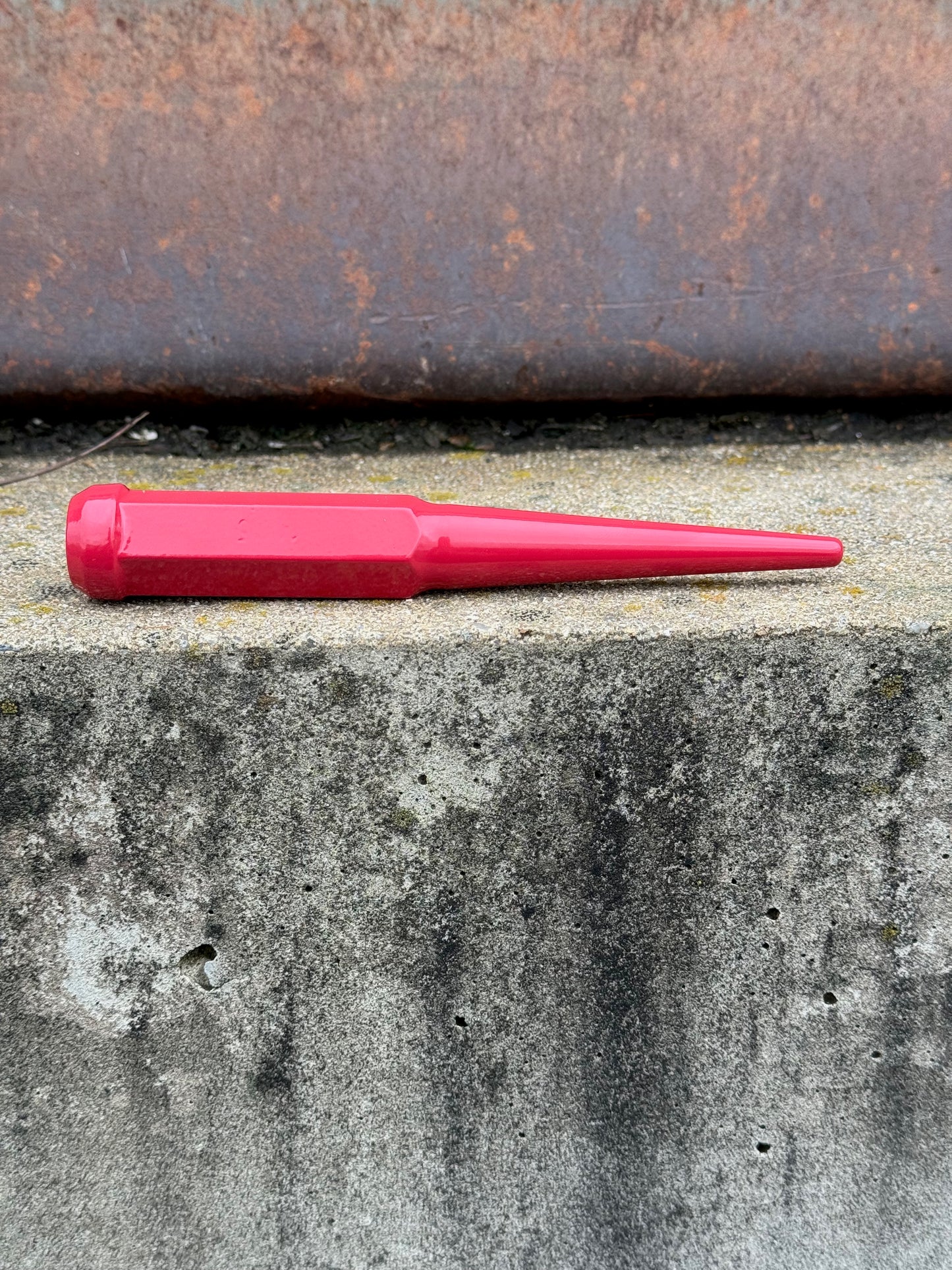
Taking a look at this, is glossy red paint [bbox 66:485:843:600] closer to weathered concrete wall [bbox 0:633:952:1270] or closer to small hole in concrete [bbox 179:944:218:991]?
weathered concrete wall [bbox 0:633:952:1270]

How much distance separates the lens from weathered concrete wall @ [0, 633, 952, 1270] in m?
0.64

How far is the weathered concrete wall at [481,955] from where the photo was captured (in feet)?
2.11

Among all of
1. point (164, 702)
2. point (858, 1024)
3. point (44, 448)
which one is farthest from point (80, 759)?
point (858, 1024)

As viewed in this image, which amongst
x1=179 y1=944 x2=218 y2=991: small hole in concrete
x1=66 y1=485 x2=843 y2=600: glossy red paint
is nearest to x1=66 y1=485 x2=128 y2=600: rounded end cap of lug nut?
x1=66 y1=485 x2=843 y2=600: glossy red paint

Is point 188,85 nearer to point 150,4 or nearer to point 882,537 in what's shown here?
point 150,4

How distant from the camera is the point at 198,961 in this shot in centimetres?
69

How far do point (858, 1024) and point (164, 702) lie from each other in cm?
61

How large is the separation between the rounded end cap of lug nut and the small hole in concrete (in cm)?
29

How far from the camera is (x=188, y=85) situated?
2.71 feet

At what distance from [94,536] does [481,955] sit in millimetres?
423

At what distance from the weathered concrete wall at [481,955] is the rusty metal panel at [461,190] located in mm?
409

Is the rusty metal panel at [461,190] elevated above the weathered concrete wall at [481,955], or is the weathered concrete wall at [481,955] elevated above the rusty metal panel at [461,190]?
the rusty metal panel at [461,190]

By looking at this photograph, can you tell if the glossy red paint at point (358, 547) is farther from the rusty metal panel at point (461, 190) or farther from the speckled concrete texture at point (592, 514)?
the rusty metal panel at point (461, 190)

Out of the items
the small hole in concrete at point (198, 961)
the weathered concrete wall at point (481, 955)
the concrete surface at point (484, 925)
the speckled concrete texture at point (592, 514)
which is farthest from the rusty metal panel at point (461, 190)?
the small hole in concrete at point (198, 961)
